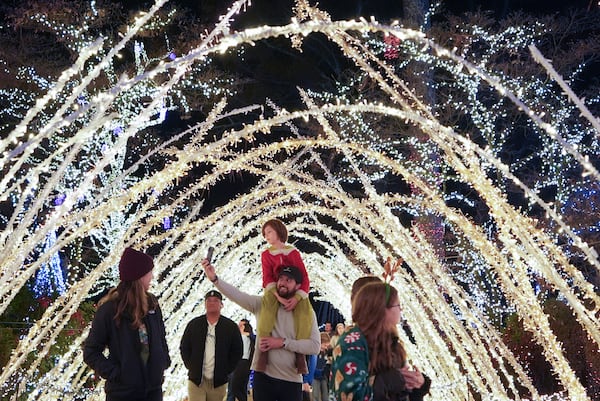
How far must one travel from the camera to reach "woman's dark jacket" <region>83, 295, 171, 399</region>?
17.4 ft

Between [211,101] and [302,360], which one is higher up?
[211,101]

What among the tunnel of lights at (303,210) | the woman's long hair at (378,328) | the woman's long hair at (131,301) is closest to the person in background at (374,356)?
the woman's long hair at (378,328)

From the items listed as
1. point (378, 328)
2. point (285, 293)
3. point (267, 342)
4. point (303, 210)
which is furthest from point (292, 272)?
point (303, 210)

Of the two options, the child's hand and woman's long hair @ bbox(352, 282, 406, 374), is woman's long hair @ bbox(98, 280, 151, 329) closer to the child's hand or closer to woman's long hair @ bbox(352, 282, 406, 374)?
the child's hand

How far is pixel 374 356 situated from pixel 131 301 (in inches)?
73.6

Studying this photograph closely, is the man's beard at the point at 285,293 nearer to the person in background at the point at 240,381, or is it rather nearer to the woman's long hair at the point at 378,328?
the woman's long hair at the point at 378,328

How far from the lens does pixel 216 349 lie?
25.5ft

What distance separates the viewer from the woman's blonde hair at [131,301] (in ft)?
17.5

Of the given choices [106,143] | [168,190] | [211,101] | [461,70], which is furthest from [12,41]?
[461,70]

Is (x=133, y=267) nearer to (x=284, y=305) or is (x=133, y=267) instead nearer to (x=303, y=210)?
(x=284, y=305)

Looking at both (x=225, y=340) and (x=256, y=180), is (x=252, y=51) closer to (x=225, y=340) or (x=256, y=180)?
(x=256, y=180)

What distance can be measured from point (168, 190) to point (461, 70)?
859cm

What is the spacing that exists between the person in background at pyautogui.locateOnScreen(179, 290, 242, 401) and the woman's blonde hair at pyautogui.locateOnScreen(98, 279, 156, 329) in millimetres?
2397

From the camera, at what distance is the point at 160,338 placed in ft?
18.1
